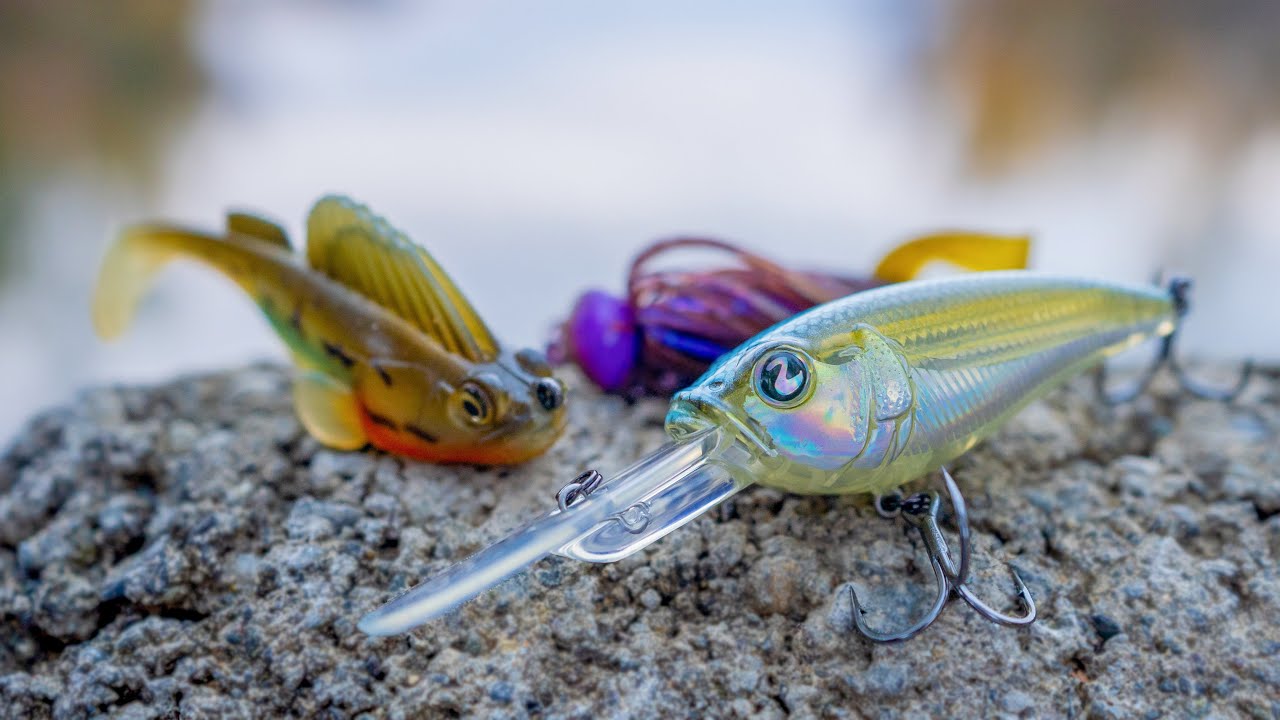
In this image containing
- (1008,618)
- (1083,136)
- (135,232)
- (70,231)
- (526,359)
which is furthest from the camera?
(1083,136)

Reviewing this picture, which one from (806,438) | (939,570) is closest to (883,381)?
(806,438)

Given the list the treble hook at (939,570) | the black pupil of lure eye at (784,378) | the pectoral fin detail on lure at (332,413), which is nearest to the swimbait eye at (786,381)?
the black pupil of lure eye at (784,378)

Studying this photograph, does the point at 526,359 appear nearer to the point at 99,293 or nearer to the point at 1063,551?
the point at 1063,551

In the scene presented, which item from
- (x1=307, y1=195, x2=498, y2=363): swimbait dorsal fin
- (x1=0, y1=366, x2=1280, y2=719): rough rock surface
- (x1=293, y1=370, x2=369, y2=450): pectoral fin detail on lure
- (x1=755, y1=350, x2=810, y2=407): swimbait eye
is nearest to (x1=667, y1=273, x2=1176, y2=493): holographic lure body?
(x1=755, y1=350, x2=810, y2=407): swimbait eye

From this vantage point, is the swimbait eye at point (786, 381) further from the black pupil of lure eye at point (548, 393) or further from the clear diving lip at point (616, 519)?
the black pupil of lure eye at point (548, 393)

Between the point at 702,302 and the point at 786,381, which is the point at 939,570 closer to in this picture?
the point at 786,381

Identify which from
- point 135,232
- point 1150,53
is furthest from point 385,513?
point 1150,53
